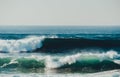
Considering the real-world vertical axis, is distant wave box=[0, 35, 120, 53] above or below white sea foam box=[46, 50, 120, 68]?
above

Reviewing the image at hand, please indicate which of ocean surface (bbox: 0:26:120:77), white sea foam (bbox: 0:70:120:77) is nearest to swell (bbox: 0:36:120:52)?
ocean surface (bbox: 0:26:120:77)

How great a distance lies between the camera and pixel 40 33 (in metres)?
2.44

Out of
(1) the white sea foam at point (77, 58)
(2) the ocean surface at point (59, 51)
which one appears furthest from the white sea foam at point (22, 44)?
(1) the white sea foam at point (77, 58)

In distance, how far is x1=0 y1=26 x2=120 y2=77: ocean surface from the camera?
2422mm

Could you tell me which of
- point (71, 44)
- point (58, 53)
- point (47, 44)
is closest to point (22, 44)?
point (47, 44)

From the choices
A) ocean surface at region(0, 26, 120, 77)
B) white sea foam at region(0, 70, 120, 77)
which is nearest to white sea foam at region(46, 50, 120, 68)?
ocean surface at region(0, 26, 120, 77)

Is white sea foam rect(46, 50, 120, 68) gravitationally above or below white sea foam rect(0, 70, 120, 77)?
above

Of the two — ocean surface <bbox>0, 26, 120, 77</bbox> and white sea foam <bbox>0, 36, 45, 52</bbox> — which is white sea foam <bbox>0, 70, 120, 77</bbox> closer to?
ocean surface <bbox>0, 26, 120, 77</bbox>

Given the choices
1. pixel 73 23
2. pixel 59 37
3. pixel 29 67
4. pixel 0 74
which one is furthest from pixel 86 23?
pixel 0 74

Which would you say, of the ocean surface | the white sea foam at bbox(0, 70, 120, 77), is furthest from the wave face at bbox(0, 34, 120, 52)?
the white sea foam at bbox(0, 70, 120, 77)

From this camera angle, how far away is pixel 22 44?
2445 mm

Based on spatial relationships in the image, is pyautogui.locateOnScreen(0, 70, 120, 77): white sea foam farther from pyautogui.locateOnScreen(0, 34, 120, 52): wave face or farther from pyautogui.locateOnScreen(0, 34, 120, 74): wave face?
pyautogui.locateOnScreen(0, 34, 120, 52): wave face

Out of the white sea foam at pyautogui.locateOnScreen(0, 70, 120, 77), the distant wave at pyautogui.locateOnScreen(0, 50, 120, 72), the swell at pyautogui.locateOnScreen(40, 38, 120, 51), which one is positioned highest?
the swell at pyautogui.locateOnScreen(40, 38, 120, 51)

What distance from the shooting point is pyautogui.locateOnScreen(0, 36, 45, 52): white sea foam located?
8.02 feet
